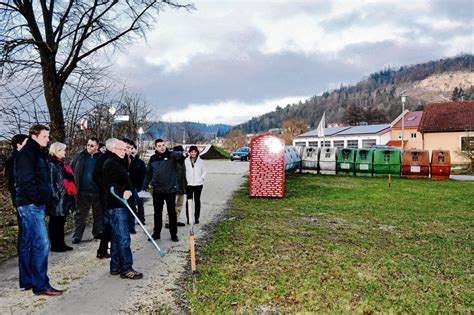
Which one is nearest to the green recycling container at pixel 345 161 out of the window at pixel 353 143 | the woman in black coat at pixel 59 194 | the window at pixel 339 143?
the woman in black coat at pixel 59 194

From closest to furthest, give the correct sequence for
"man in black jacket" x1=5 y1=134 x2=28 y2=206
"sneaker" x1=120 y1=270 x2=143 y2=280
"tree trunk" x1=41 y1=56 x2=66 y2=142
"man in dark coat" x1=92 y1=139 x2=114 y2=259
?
"sneaker" x1=120 y1=270 x2=143 y2=280, "man in black jacket" x1=5 y1=134 x2=28 y2=206, "man in dark coat" x1=92 y1=139 x2=114 y2=259, "tree trunk" x1=41 y1=56 x2=66 y2=142

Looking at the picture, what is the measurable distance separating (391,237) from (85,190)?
20.5 feet

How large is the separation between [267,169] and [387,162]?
37.0 feet

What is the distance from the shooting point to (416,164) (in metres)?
21.6

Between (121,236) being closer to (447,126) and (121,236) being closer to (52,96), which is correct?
(52,96)

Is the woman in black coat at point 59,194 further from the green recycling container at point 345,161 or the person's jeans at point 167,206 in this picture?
the green recycling container at point 345,161

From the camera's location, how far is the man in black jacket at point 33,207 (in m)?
4.60

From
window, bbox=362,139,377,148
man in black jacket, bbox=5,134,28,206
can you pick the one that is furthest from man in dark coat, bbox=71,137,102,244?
window, bbox=362,139,377,148

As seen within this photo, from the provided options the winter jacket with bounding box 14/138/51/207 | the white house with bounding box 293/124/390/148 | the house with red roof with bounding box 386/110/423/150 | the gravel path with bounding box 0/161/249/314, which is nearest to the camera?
the gravel path with bounding box 0/161/249/314

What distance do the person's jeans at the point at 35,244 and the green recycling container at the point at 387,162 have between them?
20246 mm

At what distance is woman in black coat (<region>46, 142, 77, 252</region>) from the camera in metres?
6.45

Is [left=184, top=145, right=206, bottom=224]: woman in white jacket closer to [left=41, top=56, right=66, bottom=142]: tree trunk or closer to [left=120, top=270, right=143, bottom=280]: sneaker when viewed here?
[left=120, top=270, right=143, bottom=280]: sneaker

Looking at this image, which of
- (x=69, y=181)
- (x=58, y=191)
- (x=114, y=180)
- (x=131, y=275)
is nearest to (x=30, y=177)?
(x=114, y=180)

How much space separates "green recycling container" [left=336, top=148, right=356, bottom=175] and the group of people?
16773mm
